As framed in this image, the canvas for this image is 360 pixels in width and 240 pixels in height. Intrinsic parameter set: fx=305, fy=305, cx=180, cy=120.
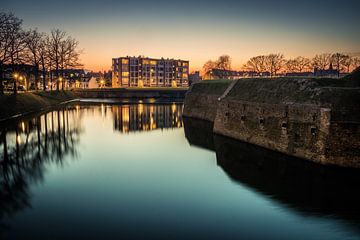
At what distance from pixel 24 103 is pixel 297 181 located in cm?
5413

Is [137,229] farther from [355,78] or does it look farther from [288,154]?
[355,78]

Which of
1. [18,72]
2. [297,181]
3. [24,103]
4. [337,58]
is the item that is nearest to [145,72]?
[337,58]

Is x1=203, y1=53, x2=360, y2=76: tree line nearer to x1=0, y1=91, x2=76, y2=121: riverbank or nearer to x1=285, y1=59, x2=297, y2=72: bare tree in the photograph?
x1=285, y1=59, x2=297, y2=72: bare tree

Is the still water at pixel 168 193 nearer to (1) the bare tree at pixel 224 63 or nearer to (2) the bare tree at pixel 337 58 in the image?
(2) the bare tree at pixel 337 58

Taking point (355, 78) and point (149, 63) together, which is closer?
point (355, 78)

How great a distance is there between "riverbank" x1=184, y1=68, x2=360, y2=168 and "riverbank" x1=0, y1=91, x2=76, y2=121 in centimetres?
3418

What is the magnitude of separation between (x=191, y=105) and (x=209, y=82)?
579 centimetres

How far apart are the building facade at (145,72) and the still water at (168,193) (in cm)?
13125

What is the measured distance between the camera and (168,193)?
1914cm

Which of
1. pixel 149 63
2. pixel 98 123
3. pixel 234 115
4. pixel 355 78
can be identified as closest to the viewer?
pixel 355 78

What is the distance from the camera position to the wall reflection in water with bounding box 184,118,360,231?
16891 millimetres

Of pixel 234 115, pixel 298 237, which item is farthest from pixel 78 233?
pixel 234 115

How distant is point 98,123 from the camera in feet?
164

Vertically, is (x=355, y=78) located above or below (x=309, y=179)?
above
